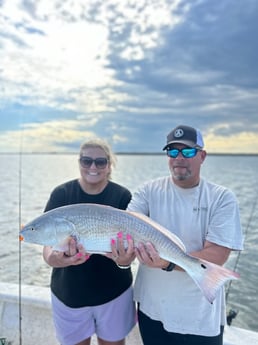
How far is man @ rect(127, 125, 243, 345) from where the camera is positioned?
218cm

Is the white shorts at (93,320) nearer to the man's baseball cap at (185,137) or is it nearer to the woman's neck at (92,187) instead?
the woman's neck at (92,187)

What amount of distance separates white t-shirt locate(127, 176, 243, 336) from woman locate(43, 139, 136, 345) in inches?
10.3

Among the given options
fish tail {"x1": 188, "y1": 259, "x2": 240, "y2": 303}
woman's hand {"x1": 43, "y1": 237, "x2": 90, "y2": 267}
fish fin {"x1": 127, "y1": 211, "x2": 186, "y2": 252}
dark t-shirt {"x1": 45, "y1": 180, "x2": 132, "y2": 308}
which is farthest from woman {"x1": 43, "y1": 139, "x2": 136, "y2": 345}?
fish tail {"x1": 188, "y1": 259, "x2": 240, "y2": 303}

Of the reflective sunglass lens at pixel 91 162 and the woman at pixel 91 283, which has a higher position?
the reflective sunglass lens at pixel 91 162

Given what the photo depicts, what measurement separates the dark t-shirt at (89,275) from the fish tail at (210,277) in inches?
30.8

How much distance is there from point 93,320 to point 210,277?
1.13 m

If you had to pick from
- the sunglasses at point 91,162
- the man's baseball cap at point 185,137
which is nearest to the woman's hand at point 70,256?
the sunglasses at point 91,162

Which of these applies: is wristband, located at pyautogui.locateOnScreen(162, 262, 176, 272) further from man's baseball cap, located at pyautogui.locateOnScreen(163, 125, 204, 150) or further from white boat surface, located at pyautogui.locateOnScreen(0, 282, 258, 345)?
white boat surface, located at pyautogui.locateOnScreen(0, 282, 258, 345)

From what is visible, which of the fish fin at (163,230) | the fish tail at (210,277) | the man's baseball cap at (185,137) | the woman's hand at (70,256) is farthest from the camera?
the man's baseball cap at (185,137)

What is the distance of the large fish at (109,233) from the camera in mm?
2025

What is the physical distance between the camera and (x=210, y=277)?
6.60 feet

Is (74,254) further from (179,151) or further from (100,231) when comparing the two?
(179,151)

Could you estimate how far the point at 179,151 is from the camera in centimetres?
233

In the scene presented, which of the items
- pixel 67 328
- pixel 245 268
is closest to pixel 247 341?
pixel 67 328
